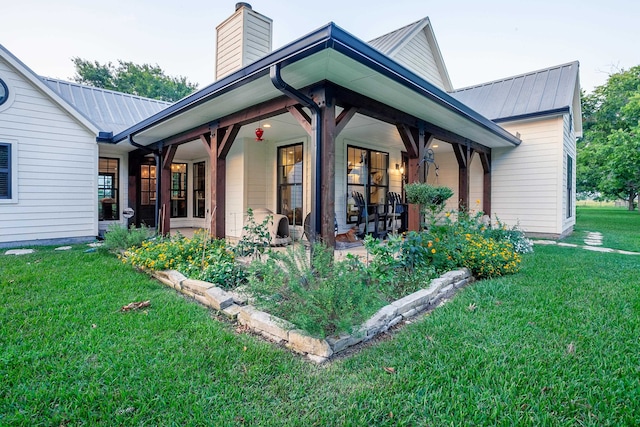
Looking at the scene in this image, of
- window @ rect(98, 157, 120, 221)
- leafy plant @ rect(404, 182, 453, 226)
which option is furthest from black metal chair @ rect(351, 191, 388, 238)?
window @ rect(98, 157, 120, 221)

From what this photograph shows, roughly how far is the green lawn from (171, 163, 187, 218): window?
6623 mm

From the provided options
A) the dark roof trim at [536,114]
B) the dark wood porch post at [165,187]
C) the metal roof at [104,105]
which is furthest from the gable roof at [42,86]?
the dark roof trim at [536,114]

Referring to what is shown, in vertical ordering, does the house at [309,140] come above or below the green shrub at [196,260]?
above

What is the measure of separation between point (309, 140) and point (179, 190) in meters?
5.20

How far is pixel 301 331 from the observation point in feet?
7.30

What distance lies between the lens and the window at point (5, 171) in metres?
5.95

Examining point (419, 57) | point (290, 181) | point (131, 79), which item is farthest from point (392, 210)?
point (131, 79)

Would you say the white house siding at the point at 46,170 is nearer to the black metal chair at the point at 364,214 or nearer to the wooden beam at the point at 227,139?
the wooden beam at the point at 227,139

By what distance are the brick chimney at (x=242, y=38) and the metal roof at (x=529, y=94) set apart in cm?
611

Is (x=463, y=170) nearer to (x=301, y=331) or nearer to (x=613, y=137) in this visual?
(x=301, y=331)

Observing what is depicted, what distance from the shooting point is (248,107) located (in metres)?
4.50

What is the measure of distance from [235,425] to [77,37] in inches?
652

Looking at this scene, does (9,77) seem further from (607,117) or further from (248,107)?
(607,117)

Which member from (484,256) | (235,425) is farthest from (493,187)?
(235,425)
